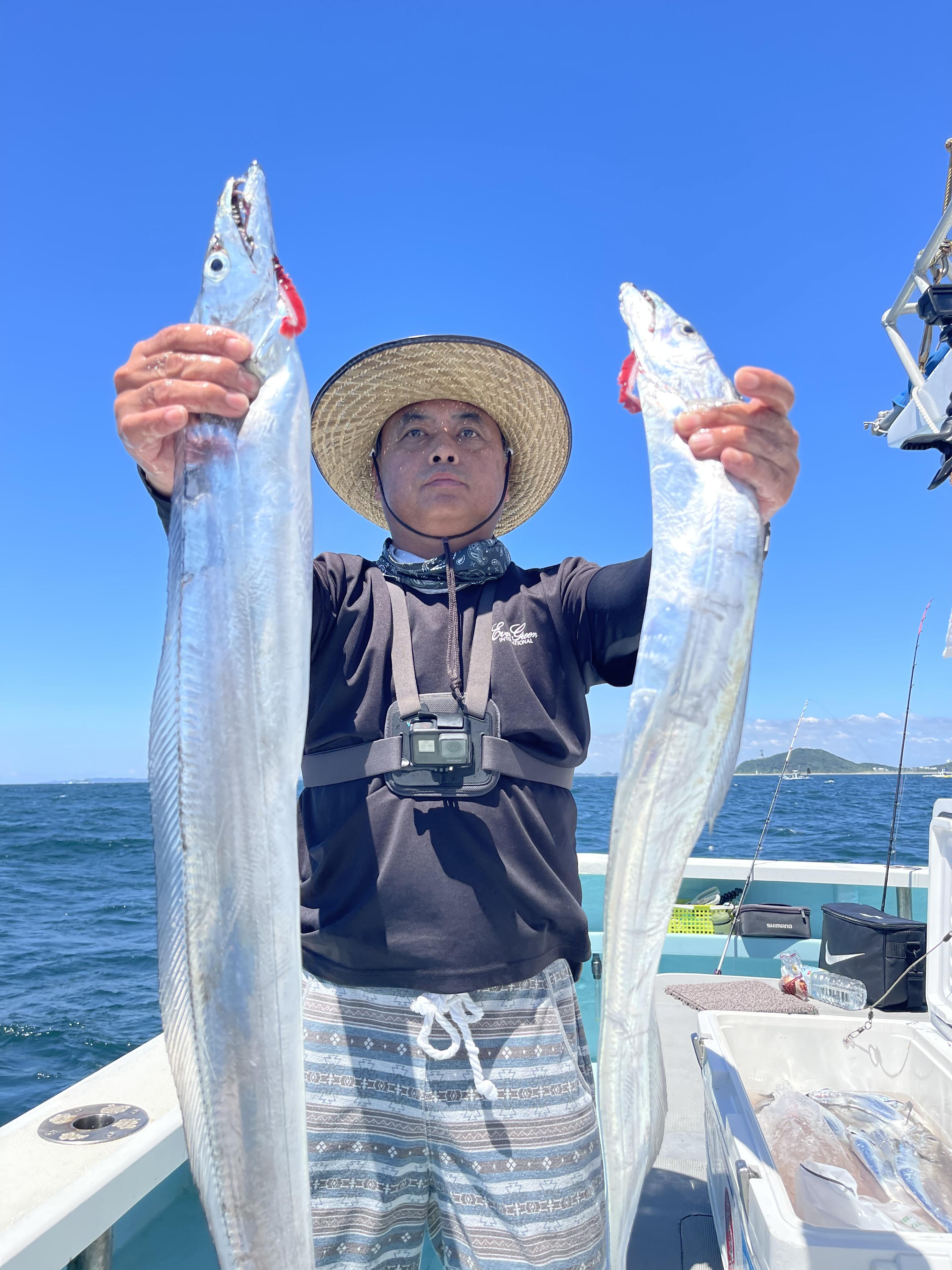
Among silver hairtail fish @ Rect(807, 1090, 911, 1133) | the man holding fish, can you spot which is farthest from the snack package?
the man holding fish

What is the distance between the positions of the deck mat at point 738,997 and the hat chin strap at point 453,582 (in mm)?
4047

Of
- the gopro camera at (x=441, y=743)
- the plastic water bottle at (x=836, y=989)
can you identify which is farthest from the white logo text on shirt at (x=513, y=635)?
the plastic water bottle at (x=836, y=989)

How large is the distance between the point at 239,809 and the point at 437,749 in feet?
1.98

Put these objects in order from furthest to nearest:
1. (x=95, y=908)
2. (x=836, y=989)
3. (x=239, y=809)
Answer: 1. (x=95, y=908)
2. (x=836, y=989)
3. (x=239, y=809)

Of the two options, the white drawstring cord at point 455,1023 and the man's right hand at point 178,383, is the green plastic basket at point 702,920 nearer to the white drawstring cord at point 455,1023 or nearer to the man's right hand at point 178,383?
the white drawstring cord at point 455,1023

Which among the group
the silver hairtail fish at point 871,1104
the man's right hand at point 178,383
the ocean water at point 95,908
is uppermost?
the man's right hand at point 178,383

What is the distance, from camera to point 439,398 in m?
2.49

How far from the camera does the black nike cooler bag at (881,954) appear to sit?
16.5ft

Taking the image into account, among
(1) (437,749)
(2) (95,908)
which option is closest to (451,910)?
(1) (437,749)

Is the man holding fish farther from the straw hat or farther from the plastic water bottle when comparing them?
the plastic water bottle

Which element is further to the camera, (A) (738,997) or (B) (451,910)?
(A) (738,997)

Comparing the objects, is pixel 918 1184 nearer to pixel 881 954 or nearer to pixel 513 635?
pixel 513 635

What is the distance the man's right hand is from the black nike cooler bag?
5.27 metres

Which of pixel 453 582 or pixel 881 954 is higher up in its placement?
pixel 453 582
